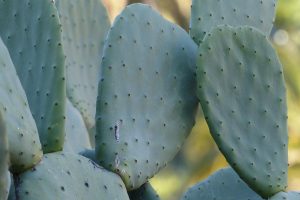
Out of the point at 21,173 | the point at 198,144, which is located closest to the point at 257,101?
the point at 21,173

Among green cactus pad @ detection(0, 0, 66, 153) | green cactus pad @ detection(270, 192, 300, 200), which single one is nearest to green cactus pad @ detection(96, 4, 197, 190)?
green cactus pad @ detection(0, 0, 66, 153)

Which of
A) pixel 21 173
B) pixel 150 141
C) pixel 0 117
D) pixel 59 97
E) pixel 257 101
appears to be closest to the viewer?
pixel 0 117

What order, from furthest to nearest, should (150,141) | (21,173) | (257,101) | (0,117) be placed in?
1. (257,101)
2. (150,141)
3. (21,173)
4. (0,117)

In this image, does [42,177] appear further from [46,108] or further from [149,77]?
[149,77]

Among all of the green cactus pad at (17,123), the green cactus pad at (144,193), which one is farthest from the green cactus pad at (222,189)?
the green cactus pad at (17,123)

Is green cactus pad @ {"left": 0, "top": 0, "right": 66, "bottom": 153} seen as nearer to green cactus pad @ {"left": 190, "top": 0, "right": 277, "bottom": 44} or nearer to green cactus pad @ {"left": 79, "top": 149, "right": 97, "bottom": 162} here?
green cactus pad @ {"left": 79, "top": 149, "right": 97, "bottom": 162}

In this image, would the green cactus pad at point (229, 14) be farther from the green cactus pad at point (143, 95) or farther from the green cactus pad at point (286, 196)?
the green cactus pad at point (286, 196)
